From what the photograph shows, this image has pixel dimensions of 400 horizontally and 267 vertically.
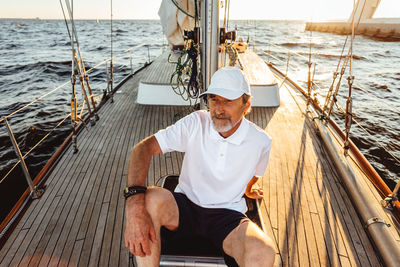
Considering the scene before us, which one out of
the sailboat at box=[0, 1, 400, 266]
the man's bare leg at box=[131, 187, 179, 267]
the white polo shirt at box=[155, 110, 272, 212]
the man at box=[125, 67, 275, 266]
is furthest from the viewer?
the sailboat at box=[0, 1, 400, 266]

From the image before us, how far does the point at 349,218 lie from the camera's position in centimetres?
203

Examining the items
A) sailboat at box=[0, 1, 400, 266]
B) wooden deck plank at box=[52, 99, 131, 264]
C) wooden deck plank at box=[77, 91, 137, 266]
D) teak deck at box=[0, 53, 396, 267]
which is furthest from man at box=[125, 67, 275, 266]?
wooden deck plank at box=[52, 99, 131, 264]

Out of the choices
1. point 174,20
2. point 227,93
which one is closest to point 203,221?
point 227,93

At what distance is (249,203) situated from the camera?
181 centimetres

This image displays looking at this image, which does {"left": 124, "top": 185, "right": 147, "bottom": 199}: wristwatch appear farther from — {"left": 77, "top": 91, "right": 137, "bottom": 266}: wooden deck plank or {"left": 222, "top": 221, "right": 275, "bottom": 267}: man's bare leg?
{"left": 77, "top": 91, "right": 137, "bottom": 266}: wooden deck plank

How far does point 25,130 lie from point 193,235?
6212 mm

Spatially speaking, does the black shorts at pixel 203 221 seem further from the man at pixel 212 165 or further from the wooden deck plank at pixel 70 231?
the wooden deck plank at pixel 70 231

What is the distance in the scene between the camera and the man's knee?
3.99 ft

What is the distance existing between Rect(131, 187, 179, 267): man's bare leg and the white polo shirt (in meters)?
0.19

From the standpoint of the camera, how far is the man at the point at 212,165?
1.28 metres

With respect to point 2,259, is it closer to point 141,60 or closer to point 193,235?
point 193,235

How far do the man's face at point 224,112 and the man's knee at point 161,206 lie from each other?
0.50 metres

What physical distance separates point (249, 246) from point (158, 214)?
492 millimetres

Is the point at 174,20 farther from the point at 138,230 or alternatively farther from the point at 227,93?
the point at 138,230
